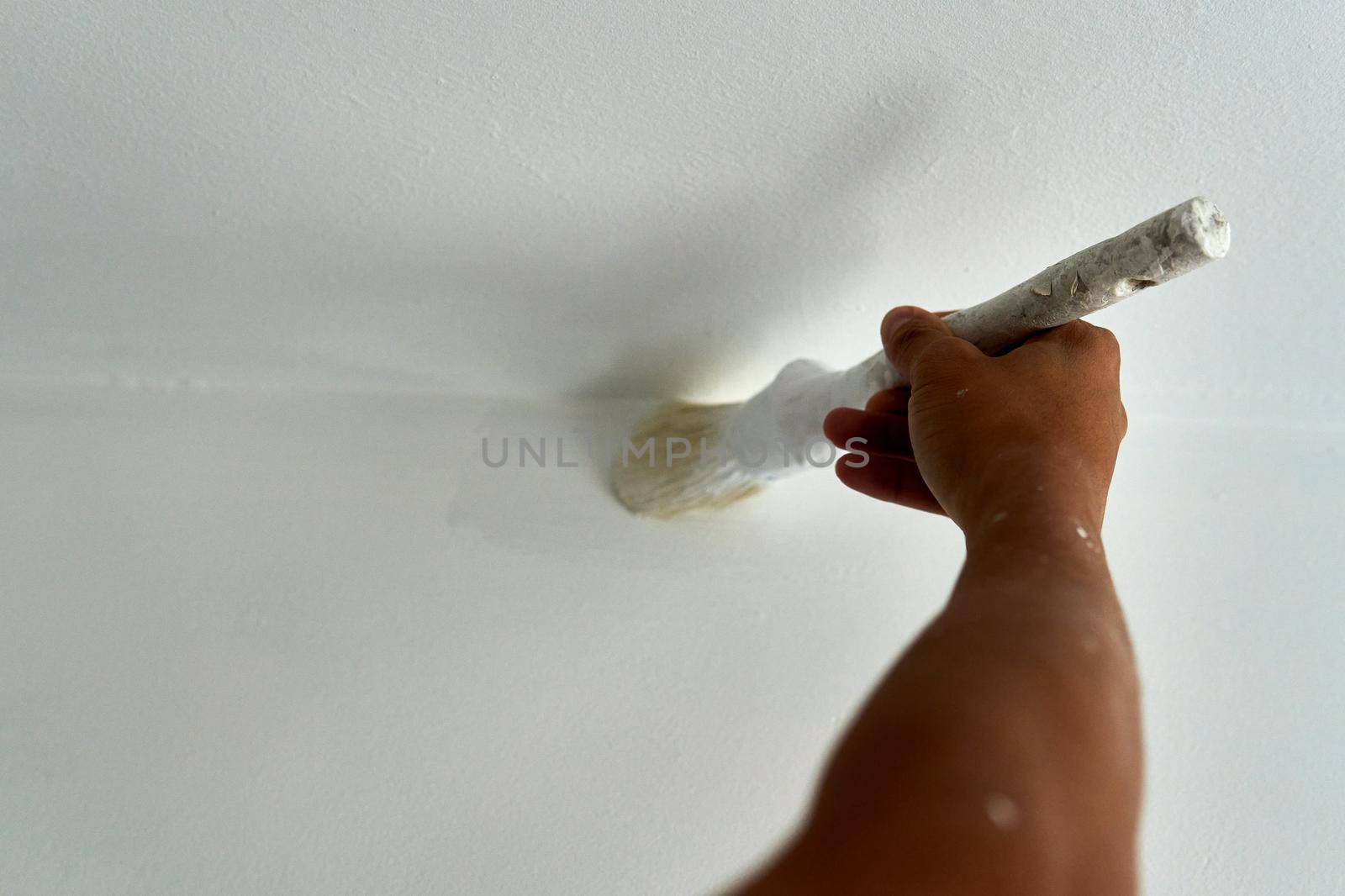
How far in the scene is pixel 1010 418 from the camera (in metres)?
0.54

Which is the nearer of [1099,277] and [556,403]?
[1099,277]

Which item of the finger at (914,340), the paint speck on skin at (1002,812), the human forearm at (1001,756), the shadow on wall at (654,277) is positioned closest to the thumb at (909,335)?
the finger at (914,340)

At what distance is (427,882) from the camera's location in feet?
2.82

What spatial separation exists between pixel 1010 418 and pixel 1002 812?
26cm

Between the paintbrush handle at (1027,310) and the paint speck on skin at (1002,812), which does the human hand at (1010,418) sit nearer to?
the paintbrush handle at (1027,310)

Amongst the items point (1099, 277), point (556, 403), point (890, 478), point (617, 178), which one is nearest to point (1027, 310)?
point (1099, 277)

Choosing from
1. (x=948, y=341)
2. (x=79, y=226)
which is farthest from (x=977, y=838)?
(x=79, y=226)

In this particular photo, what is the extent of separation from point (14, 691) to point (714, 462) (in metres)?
0.63

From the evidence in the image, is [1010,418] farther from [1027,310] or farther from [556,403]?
[556,403]

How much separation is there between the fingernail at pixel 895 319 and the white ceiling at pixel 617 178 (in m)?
0.11

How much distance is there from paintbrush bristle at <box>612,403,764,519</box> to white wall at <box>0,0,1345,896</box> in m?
0.03

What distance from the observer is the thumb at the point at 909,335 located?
64 centimetres

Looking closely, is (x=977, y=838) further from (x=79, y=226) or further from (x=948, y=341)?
(x=79, y=226)

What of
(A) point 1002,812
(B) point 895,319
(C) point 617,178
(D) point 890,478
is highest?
(C) point 617,178
